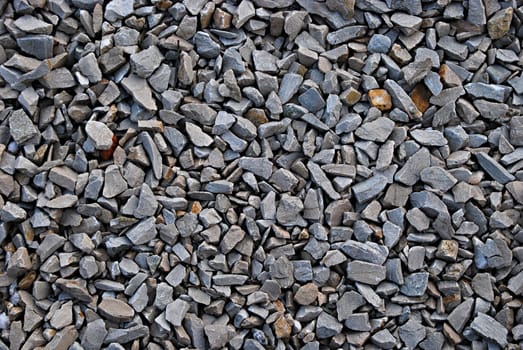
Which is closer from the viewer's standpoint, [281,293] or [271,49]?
[281,293]

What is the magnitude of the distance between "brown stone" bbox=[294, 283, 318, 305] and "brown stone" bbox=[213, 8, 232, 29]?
0.80 meters

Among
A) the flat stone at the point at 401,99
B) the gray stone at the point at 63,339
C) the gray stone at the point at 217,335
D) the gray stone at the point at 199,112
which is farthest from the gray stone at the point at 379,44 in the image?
the gray stone at the point at 63,339

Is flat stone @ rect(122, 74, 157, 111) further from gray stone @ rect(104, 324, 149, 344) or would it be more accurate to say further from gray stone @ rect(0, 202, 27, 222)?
gray stone @ rect(104, 324, 149, 344)

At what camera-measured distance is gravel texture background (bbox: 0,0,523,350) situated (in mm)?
1738

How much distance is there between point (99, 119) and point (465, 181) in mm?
1064

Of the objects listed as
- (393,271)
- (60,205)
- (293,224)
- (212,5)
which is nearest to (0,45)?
(60,205)

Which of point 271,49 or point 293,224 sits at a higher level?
point 271,49

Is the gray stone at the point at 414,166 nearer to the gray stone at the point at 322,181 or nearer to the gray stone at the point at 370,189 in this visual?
the gray stone at the point at 370,189

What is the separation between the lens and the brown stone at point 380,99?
188 cm

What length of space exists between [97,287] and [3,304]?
0.88ft

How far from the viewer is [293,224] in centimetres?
179

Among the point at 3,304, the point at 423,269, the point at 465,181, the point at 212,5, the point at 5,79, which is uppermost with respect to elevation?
the point at 212,5

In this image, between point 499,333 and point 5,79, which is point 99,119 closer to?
point 5,79

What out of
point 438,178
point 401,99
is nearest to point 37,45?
point 401,99
